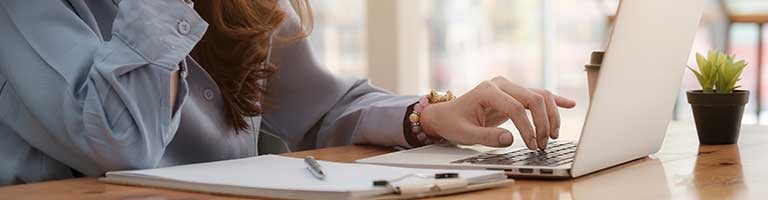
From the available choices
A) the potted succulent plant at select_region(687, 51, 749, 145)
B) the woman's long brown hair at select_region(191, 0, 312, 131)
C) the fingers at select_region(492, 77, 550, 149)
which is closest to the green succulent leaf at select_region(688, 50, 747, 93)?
the potted succulent plant at select_region(687, 51, 749, 145)

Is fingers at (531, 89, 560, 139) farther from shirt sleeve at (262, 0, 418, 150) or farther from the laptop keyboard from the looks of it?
shirt sleeve at (262, 0, 418, 150)

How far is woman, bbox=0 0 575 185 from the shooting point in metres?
1.23

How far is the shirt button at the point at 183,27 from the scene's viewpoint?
1267 mm

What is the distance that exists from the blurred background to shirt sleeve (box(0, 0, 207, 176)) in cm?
390

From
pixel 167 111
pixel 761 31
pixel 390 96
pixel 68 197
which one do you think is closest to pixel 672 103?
pixel 390 96

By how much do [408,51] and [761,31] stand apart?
4.94ft

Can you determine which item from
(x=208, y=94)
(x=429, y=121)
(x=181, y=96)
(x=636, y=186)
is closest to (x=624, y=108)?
(x=636, y=186)

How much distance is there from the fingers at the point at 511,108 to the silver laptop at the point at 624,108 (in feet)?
0.07

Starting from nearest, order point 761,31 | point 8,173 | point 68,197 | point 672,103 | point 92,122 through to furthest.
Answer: point 68,197
point 92,122
point 8,173
point 672,103
point 761,31

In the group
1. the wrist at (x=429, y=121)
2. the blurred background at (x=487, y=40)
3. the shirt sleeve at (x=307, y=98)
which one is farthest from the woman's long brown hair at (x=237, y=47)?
the blurred background at (x=487, y=40)

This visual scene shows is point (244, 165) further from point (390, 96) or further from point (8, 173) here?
point (390, 96)

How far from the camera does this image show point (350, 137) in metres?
1.67

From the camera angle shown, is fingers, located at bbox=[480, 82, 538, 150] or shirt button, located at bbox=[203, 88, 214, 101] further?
shirt button, located at bbox=[203, 88, 214, 101]

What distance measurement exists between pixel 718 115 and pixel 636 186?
46 cm
